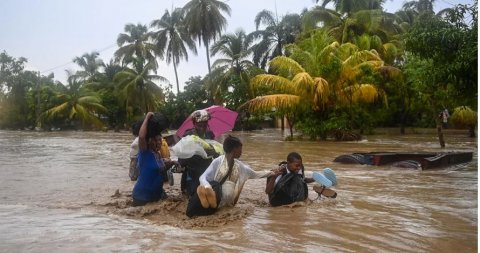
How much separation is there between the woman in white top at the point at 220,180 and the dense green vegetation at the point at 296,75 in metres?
4.19

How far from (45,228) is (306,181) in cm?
301

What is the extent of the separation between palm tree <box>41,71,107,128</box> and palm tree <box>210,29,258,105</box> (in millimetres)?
11280

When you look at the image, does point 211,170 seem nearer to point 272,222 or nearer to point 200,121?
point 200,121

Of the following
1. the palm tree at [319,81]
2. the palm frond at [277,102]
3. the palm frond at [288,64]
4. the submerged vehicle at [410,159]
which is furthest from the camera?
the palm frond at [288,64]

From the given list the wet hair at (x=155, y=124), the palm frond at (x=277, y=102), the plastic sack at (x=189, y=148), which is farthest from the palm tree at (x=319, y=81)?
the wet hair at (x=155, y=124)

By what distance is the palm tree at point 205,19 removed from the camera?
→ 109ft

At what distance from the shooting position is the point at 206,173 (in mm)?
4922

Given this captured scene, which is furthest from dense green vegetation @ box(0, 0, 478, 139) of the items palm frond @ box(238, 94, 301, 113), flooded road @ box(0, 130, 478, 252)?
flooded road @ box(0, 130, 478, 252)

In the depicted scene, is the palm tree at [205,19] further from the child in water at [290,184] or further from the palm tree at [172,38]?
the child in water at [290,184]

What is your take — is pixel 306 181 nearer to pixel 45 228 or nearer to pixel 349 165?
pixel 45 228

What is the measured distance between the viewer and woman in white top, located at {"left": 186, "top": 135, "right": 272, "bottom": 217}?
4855 mm

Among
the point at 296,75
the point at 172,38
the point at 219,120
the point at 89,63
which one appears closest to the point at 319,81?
the point at 296,75

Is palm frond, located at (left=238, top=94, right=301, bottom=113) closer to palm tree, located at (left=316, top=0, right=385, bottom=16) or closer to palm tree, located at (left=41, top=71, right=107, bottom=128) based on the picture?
palm tree, located at (left=316, top=0, right=385, bottom=16)

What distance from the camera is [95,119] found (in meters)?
40.8
